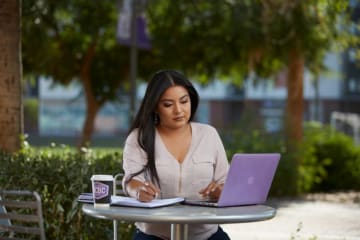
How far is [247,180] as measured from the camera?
4.39 meters

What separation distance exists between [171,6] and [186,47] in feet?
4.07

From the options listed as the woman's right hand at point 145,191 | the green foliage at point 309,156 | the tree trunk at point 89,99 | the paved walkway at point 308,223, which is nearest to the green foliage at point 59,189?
the paved walkway at point 308,223

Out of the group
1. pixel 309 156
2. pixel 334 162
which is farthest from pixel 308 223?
pixel 334 162

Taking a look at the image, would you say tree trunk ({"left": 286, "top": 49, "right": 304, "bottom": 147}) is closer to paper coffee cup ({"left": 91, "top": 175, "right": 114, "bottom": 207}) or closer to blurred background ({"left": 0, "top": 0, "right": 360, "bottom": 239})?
blurred background ({"left": 0, "top": 0, "right": 360, "bottom": 239})

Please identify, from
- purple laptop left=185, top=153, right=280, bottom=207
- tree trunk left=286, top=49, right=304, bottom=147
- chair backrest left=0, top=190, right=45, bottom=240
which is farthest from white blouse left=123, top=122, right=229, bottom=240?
tree trunk left=286, top=49, right=304, bottom=147

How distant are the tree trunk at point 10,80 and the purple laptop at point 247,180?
13.6ft

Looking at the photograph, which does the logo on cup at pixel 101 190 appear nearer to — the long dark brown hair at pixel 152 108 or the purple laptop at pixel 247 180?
the long dark brown hair at pixel 152 108

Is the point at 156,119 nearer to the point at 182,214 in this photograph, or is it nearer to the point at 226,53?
the point at 182,214

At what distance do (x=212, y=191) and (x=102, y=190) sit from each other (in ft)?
2.09

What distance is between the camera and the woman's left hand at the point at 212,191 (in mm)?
4730

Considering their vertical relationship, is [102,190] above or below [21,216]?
above

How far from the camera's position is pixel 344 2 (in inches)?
557

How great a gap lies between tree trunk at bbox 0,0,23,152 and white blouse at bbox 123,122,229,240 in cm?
367

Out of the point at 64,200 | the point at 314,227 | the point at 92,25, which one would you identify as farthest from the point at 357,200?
the point at 64,200
